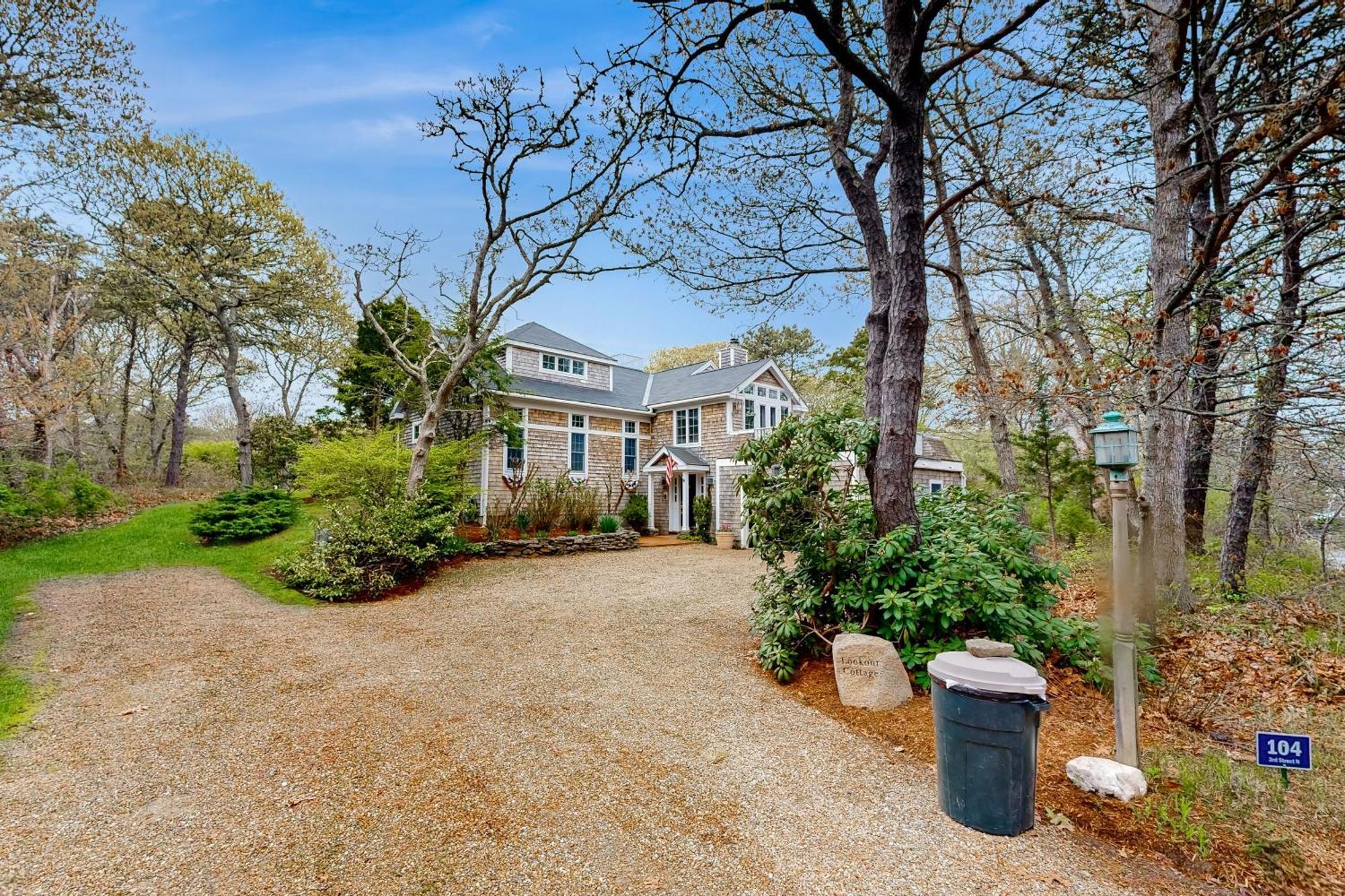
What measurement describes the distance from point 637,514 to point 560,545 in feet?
13.8

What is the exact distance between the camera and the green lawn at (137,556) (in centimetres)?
736

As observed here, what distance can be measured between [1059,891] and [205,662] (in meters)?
6.45

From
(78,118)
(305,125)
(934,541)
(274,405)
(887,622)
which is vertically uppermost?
(78,118)

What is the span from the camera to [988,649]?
2881mm

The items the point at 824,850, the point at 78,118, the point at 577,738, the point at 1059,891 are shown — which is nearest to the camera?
the point at 1059,891

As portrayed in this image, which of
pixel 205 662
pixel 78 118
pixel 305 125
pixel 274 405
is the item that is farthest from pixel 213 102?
pixel 274 405

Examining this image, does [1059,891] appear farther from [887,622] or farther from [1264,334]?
[1264,334]

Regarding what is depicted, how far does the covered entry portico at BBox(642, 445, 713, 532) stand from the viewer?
15.8m

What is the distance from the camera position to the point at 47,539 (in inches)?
388

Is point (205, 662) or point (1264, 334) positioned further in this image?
point (205, 662)

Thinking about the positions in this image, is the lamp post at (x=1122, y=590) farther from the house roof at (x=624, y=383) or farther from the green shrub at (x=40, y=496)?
the green shrub at (x=40, y=496)

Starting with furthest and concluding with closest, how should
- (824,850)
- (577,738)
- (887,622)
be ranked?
(887,622), (577,738), (824,850)

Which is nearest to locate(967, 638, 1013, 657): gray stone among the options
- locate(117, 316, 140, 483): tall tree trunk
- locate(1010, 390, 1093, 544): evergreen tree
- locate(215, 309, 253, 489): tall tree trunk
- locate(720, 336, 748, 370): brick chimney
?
locate(1010, 390, 1093, 544): evergreen tree

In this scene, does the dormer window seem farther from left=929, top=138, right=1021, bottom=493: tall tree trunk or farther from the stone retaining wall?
left=929, top=138, right=1021, bottom=493: tall tree trunk
